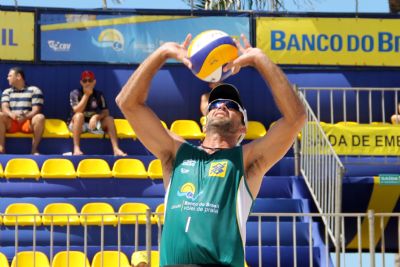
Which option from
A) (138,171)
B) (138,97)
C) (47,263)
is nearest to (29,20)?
(138,171)

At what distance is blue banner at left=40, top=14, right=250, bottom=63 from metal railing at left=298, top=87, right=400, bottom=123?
1694 mm

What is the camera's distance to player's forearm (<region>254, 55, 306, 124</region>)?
15.7 ft

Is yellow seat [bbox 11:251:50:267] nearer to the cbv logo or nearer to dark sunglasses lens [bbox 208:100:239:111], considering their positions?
the cbv logo

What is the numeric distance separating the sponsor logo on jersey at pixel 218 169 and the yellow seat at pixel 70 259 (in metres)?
6.72

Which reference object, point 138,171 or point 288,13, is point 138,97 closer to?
point 138,171

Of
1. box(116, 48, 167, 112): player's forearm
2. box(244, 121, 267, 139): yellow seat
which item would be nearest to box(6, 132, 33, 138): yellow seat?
box(244, 121, 267, 139): yellow seat

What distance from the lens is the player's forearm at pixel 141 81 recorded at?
4809 millimetres

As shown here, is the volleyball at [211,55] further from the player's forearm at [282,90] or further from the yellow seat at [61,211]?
the yellow seat at [61,211]

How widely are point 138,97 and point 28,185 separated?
345 inches

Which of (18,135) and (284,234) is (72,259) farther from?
(18,135)

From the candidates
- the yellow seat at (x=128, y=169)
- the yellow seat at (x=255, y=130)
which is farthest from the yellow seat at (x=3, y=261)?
the yellow seat at (x=255, y=130)

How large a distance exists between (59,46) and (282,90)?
11.2 m

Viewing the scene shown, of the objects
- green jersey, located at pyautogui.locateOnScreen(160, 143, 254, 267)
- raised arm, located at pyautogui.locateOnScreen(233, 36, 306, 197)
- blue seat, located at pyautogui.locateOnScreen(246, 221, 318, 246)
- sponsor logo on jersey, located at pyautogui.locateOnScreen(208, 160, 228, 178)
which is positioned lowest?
blue seat, located at pyautogui.locateOnScreen(246, 221, 318, 246)

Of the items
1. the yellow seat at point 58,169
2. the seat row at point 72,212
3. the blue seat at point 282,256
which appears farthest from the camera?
the yellow seat at point 58,169
